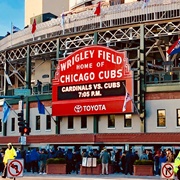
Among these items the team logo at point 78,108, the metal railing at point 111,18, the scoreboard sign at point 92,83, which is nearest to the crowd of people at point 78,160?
the scoreboard sign at point 92,83

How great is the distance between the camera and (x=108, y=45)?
159 ft

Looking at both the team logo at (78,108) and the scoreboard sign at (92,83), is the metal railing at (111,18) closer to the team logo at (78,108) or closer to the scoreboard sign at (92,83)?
the scoreboard sign at (92,83)

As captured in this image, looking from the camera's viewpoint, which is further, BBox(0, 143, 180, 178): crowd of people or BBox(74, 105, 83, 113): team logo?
BBox(74, 105, 83, 113): team logo

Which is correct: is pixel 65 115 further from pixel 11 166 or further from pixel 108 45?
pixel 11 166

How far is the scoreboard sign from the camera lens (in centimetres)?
4453

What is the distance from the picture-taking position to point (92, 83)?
46344 mm

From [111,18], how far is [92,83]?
7.19m

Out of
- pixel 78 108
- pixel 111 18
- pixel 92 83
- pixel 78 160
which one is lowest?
pixel 78 160

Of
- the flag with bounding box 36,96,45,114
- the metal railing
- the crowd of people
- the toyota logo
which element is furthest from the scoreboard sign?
the crowd of people

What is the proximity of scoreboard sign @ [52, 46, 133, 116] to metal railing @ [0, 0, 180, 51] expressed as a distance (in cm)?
417

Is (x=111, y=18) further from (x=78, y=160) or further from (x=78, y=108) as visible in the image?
(x=78, y=160)

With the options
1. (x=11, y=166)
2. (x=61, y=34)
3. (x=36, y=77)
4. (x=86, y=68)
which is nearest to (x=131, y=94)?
(x=86, y=68)

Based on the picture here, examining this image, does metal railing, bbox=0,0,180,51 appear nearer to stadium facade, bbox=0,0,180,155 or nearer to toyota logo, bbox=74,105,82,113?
stadium facade, bbox=0,0,180,155

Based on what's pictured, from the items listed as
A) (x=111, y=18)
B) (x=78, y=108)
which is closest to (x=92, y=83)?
(x=78, y=108)
